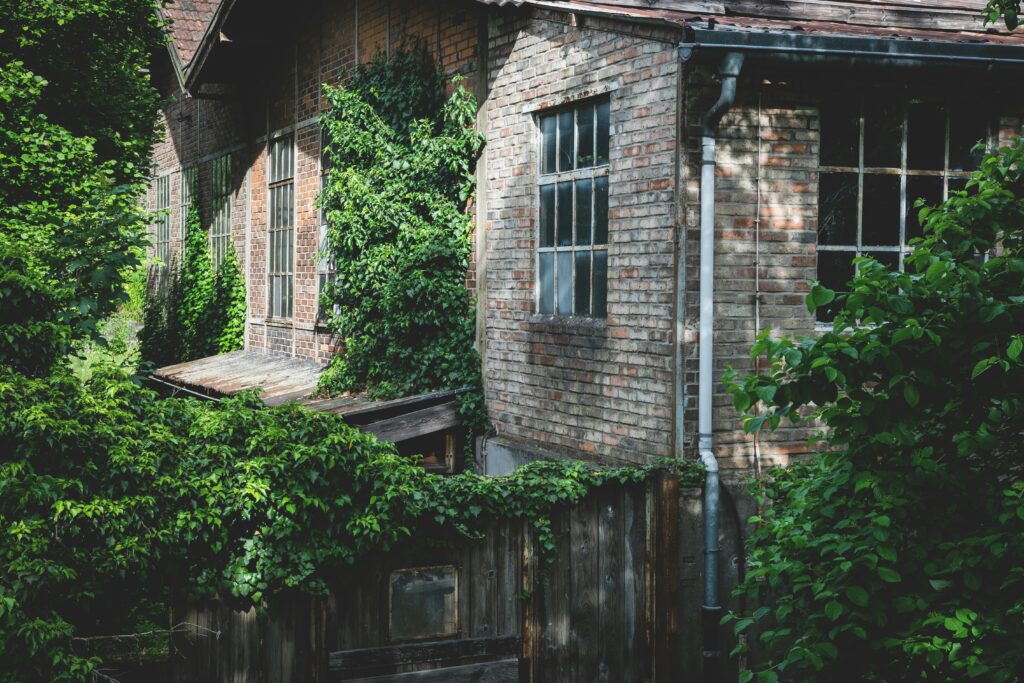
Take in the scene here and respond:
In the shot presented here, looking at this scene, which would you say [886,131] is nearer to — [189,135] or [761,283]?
[761,283]

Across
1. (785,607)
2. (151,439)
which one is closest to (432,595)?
(151,439)

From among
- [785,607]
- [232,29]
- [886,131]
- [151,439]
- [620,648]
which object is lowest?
[620,648]

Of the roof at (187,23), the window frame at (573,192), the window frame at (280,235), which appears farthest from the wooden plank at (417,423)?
the roof at (187,23)

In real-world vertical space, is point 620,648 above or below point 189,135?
below

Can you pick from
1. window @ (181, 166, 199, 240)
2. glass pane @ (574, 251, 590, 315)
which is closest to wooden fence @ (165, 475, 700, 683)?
glass pane @ (574, 251, 590, 315)

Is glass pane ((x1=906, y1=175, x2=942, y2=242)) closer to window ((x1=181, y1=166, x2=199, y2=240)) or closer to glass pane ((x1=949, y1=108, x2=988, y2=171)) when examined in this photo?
glass pane ((x1=949, y1=108, x2=988, y2=171))

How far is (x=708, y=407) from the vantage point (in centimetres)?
701

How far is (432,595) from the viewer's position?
6.36 m

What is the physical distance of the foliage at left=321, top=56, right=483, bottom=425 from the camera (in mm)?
9758

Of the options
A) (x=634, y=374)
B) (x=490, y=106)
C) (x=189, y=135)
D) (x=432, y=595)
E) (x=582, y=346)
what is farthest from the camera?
(x=189, y=135)

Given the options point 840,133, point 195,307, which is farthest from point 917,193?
point 195,307

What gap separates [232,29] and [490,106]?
6.28 m

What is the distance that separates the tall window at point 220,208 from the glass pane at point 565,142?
880cm

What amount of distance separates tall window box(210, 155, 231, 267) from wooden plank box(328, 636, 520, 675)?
1095cm
